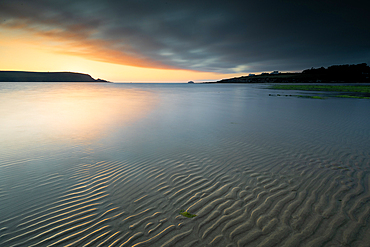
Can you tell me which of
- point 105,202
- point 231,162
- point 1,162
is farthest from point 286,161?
point 1,162

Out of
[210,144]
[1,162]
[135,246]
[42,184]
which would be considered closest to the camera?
[135,246]

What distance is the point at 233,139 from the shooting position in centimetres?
866

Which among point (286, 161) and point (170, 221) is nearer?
point (170, 221)

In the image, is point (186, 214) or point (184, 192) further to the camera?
point (184, 192)

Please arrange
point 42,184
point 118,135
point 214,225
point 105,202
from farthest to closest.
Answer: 1. point 118,135
2. point 42,184
3. point 105,202
4. point 214,225

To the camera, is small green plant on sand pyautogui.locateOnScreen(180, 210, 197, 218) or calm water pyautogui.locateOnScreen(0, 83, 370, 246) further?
small green plant on sand pyautogui.locateOnScreen(180, 210, 197, 218)

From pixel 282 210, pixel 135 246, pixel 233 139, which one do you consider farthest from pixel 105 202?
pixel 233 139

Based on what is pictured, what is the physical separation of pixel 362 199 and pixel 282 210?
2.10 m

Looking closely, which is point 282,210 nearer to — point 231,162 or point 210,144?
point 231,162

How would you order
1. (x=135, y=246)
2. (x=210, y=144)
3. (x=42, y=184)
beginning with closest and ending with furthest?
(x=135, y=246), (x=42, y=184), (x=210, y=144)

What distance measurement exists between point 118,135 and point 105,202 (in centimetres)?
576

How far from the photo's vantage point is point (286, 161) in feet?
20.0

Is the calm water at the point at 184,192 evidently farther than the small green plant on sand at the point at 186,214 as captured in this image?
No

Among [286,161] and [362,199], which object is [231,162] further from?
[362,199]
